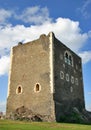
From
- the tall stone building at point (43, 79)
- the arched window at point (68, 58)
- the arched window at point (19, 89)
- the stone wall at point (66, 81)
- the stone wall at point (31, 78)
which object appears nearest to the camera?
the tall stone building at point (43, 79)

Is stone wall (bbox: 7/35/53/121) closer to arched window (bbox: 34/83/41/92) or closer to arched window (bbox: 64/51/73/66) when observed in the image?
arched window (bbox: 34/83/41/92)

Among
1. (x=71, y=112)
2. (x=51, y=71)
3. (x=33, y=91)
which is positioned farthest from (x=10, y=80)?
(x=71, y=112)

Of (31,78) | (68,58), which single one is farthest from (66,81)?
(31,78)

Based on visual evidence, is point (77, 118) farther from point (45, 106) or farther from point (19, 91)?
point (19, 91)

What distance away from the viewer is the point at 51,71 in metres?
31.3

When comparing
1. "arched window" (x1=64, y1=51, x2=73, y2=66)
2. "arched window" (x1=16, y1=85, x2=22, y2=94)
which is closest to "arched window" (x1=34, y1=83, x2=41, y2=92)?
"arched window" (x1=16, y1=85, x2=22, y2=94)

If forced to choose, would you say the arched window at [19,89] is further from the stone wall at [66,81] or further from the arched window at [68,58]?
the arched window at [68,58]

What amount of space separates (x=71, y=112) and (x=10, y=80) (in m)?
10.7

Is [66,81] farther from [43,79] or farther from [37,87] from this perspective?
[37,87]

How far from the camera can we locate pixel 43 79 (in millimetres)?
31828

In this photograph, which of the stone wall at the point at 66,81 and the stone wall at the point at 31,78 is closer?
the stone wall at the point at 31,78

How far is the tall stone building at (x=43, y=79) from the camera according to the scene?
30542 mm

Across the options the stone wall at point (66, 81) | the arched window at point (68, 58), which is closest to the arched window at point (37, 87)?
the stone wall at point (66, 81)

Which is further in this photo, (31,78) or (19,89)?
(19,89)
